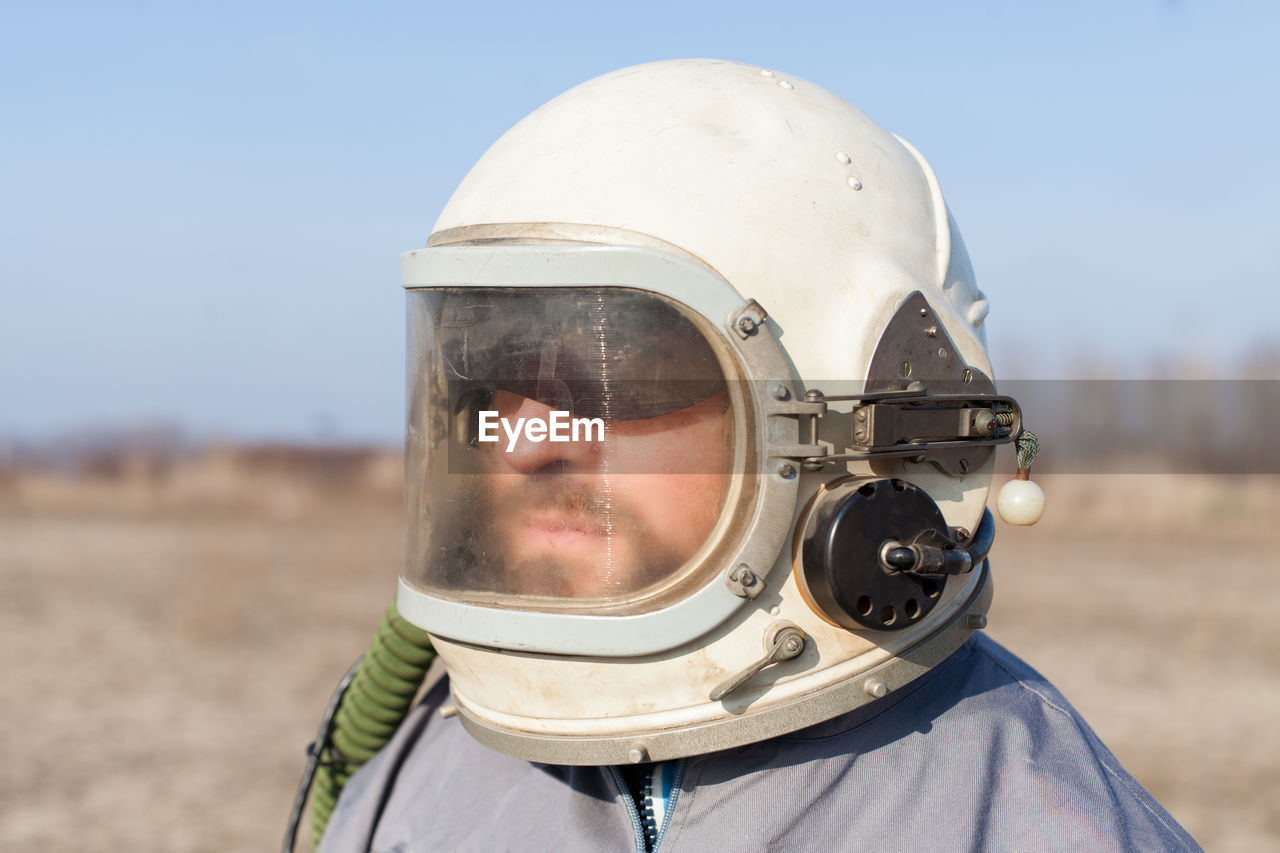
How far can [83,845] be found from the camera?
5074mm

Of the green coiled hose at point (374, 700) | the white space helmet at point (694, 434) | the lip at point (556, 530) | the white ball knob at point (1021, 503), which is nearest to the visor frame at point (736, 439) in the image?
the white space helmet at point (694, 434)

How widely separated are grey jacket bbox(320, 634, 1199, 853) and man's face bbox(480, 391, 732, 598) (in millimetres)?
333

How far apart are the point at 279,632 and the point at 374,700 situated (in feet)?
22.5

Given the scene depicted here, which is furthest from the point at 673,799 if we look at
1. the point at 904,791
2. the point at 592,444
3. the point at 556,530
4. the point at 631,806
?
the point at 592,444

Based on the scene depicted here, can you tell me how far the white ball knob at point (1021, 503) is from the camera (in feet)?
5.56

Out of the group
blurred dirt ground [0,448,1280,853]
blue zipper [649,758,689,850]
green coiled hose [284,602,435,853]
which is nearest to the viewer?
blue zipper [649,758,689,850]

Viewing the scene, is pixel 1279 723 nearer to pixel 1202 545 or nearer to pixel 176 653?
pixel 1202 545

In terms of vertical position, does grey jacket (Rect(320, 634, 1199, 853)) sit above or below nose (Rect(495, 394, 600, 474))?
below

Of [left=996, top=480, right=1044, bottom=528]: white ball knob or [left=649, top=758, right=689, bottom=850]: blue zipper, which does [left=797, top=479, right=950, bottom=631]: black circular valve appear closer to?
[left=996, top=480, right=1044, bottom=528]: white ball knob

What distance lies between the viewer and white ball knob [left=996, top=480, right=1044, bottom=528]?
1693 mm

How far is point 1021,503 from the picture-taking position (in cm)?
170

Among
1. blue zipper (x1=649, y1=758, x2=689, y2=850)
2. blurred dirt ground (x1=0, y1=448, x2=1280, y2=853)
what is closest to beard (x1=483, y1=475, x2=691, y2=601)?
blue zipper (x1=649, y1=758, x2=689, y2=850)

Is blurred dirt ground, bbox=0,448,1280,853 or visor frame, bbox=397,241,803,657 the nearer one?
visor frame, bbox=397,241,803,657

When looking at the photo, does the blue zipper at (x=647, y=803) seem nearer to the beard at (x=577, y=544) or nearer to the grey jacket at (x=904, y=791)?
the grey jacket at (x=904, y=791)
